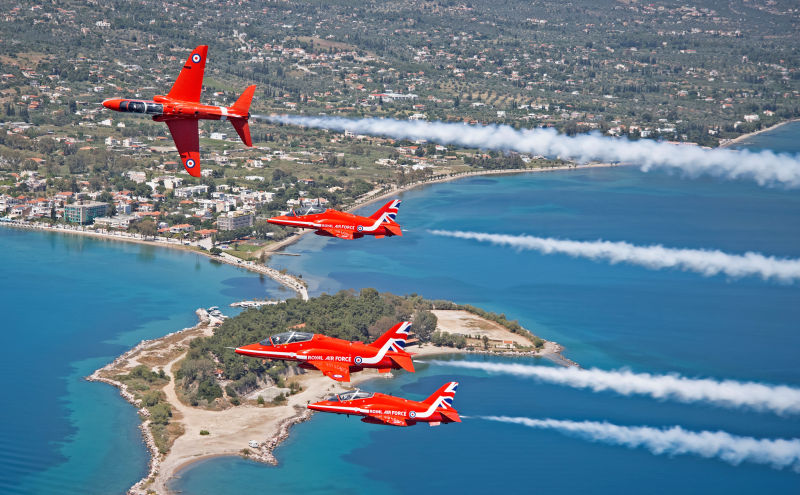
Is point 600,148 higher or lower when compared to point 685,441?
higher

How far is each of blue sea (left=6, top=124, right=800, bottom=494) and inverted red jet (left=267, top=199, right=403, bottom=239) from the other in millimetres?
14494

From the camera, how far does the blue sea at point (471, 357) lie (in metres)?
51.1

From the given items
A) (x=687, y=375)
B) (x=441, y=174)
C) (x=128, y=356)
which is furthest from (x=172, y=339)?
(x=441, y=174)

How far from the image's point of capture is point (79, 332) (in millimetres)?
66812

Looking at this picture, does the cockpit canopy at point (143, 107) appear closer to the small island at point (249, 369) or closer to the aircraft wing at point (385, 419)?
the aircraft wing at point (385, 419)

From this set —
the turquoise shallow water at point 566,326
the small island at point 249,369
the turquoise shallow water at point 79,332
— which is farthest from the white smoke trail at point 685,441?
the turquoise shallow water at point 79,332

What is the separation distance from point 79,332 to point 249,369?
1435 centimetres

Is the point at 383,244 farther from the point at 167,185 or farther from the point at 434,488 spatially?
the point at 434,488

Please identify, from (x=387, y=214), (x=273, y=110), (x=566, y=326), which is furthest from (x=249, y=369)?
(x=273, y=110)

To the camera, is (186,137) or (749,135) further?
(749,135)

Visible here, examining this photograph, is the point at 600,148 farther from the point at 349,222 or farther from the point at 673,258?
the point at 349,222

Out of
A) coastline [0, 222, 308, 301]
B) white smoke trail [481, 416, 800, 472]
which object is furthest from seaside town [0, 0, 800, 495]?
white smoke trail [481, 416, 800, 472]

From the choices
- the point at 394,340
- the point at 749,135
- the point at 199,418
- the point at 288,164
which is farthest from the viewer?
the point at 749,135

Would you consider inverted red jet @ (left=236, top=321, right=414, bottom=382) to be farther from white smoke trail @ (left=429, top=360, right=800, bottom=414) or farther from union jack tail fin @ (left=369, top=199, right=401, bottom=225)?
white smoke trail @ (left=429, top=360, right=800, bottom=414)
